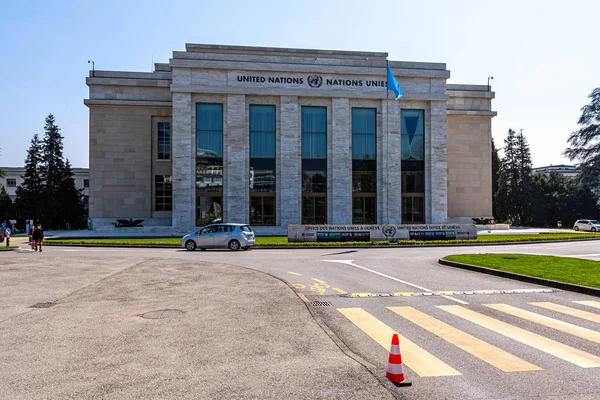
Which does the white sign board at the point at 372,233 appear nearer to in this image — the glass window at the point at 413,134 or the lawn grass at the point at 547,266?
the lawn grass at the point at 547,266

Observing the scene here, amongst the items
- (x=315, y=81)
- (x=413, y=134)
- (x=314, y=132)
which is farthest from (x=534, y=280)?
(x=315, y=81)

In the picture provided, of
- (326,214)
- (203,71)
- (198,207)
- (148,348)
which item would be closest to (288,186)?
(326,214)

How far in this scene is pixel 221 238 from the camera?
26.7 meters

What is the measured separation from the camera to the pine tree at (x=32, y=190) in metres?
63.6

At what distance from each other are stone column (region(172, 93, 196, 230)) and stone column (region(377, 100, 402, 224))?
1815cm

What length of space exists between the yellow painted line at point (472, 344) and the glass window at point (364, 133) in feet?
125

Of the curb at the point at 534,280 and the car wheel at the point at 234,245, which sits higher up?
the car wheel at the point at 234,245

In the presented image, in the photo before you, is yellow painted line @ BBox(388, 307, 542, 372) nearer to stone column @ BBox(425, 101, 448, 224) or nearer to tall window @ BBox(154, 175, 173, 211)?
stone column @ BBox(425, 101, 448, 224)

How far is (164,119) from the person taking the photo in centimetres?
5047

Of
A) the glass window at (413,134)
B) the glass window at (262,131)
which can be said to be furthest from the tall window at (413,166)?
the glass window at (262,131)

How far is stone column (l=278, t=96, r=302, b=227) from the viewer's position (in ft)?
147

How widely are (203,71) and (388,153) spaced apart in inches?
753

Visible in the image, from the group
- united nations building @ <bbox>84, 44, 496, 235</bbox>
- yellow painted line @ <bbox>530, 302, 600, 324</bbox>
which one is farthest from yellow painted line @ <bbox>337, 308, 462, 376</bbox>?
united nations building @ <bbox>84, 44, 496, 235</bbox>

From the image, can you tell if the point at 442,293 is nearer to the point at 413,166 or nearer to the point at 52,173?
the point at 413,166
